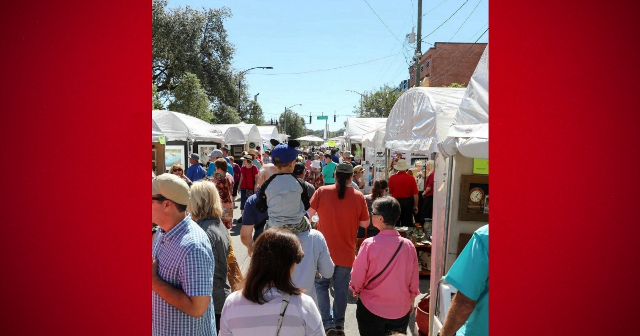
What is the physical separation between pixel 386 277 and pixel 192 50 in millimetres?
28269

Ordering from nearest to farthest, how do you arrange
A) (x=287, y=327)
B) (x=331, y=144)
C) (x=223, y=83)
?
1. (x=287, y=327)
2. (x=223, y=83)
3. (x=331, y=144)

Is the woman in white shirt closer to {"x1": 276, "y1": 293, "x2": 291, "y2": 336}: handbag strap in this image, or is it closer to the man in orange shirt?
{"x1": 276, "y1": 293, "x2": 291, "y2": 336}: handbag strap

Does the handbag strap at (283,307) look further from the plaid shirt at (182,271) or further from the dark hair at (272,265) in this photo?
the plaid shirt at (182,271)

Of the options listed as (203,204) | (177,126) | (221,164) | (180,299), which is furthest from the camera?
(177,126)

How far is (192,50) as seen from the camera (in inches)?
1139

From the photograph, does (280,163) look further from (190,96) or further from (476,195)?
(190,96)

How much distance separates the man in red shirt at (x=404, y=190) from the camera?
8.58m

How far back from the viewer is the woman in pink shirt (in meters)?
3.42

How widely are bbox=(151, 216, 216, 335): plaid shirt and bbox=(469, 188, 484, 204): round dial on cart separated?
9.62ft
